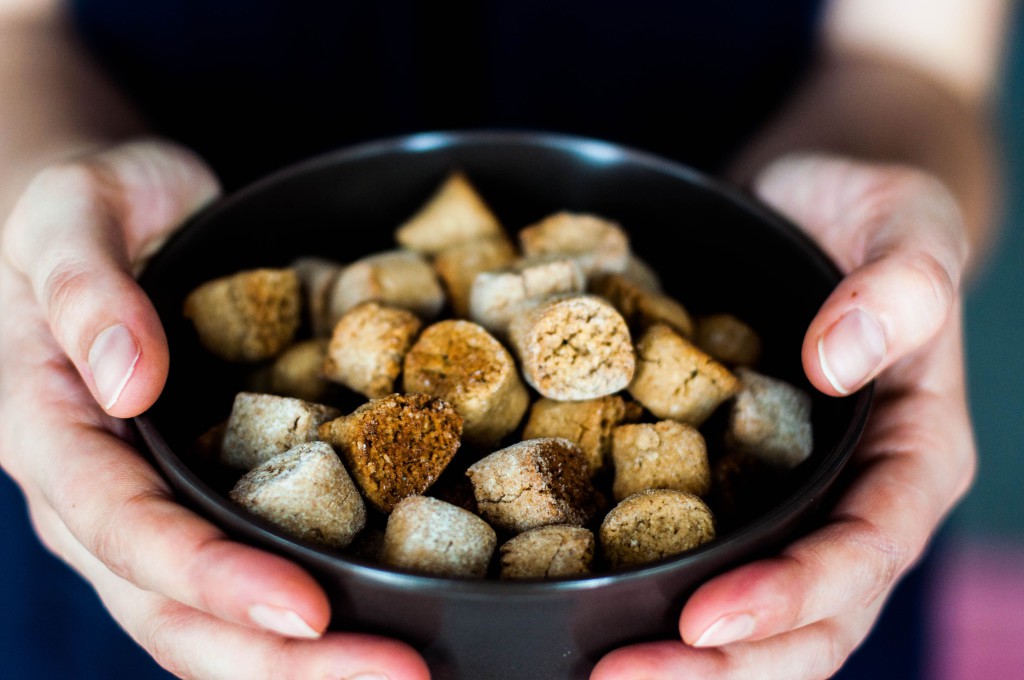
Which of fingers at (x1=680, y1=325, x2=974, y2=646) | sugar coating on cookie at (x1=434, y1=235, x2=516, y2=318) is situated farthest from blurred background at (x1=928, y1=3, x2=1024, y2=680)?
sugar coating on cookie at (x1=434, y1=235, x2=516, y2=318)

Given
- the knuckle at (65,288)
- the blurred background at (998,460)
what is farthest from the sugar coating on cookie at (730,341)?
the blurred background at (998,460)

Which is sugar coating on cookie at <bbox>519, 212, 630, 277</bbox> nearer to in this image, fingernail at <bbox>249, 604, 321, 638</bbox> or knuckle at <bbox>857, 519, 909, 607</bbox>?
knuckle at <bbox>857, 519, 909, 607</bbox>

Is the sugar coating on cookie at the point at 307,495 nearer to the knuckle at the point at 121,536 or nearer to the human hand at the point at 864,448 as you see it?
the knuckle at the point at 121,536

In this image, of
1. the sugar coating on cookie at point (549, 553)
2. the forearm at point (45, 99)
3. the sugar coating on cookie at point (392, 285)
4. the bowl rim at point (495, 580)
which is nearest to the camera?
the bowl rim at point (495, 580)

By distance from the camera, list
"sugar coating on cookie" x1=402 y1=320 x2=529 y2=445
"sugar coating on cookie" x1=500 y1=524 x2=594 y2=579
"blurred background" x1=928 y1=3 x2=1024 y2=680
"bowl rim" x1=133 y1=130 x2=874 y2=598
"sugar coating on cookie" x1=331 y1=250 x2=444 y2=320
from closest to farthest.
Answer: "bowl rim" x1=133 y1=130 x2=874 y2=598 → "sugar coating on cookie" x1=500 y1=524 x2=594 y2=579 → "sugar coating on cookie" x1=402 y1=320 x2=529 y2=445 → "sugar coating on cookie" x1=331 y1=250 x2=444 y2=320 → "blurred background" x1=928 y1=3 x2=1024 y2=680

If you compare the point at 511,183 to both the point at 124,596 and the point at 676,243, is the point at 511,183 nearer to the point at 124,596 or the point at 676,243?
the point at 676,243

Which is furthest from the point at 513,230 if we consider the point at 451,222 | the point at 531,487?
the point at 531,487

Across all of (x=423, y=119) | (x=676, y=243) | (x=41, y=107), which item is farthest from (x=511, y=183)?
(x=41, y=107)

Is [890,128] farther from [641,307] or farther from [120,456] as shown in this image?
[120,456]
